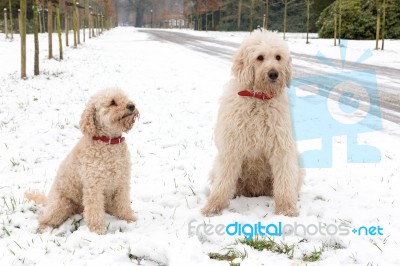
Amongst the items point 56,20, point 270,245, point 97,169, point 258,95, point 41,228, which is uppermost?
point 56,20

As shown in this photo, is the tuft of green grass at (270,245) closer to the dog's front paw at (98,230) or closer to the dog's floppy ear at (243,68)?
the dog's front paw at (98,230)

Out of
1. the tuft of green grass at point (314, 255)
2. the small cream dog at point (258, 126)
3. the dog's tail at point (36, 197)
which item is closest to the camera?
the tuft of green grass at point (314, 255)

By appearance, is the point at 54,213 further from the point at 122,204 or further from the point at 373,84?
the point at 373,84

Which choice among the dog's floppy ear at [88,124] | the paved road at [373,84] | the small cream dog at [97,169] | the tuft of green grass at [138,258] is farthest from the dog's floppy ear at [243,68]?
the paved road at [373,84]

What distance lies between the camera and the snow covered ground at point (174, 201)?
3543 millimetres

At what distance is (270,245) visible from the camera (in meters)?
3.64

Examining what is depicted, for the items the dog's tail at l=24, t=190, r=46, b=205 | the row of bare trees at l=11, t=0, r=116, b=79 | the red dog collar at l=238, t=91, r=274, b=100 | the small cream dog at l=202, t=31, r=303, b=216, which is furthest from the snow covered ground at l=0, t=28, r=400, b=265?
the row of bare trees at l=11, t=0, r=116, b=79

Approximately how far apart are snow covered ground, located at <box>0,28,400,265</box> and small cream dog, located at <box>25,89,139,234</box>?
19 cm

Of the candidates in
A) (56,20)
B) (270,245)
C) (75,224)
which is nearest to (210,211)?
(270,245)

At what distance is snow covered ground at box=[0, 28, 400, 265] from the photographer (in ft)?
11.6

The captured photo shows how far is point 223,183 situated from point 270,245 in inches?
38.1

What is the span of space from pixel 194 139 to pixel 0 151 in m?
3.29

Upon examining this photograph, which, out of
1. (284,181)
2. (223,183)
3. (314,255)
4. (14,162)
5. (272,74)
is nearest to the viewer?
(314,255)

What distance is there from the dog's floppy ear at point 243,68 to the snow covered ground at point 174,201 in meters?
1.43
